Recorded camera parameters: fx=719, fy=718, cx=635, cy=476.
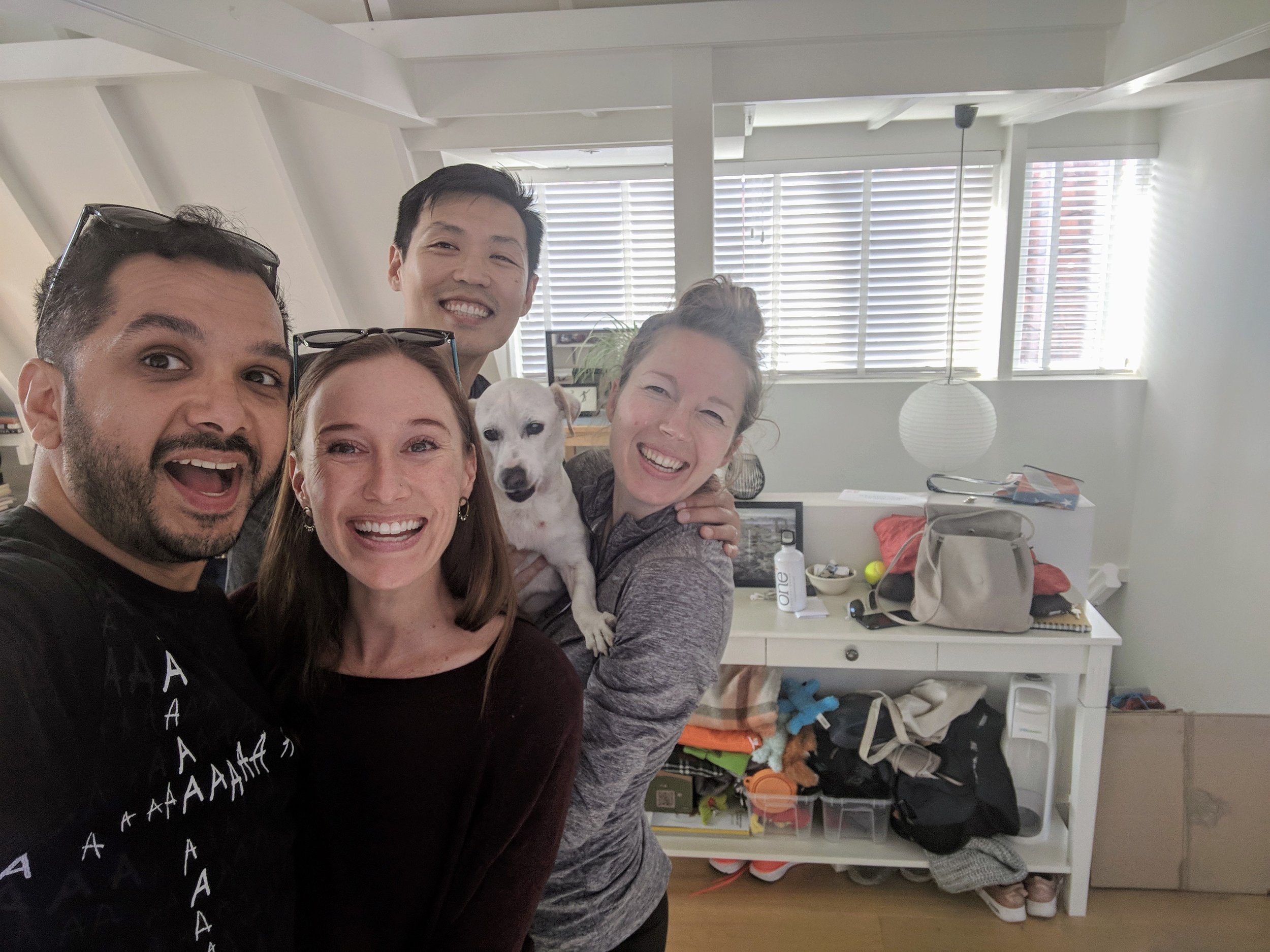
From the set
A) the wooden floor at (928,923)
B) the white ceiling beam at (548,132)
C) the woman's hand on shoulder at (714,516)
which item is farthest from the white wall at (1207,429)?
the woman's hand on shoulder at (714,516)

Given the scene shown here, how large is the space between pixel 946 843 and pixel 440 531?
2279mm

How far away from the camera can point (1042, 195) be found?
4133mm

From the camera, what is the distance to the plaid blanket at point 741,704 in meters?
2.46

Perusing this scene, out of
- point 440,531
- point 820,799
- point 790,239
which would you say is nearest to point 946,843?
point 820,799

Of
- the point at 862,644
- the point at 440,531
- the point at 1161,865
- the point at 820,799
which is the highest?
the point at 440,531

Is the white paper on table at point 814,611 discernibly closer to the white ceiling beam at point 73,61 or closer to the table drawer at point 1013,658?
the table drawer at point 1013,658

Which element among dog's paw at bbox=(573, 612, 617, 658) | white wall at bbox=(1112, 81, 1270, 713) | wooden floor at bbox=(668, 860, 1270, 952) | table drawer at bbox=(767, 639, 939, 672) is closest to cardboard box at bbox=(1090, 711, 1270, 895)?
wooden floor at bbox=(668, 860, 1270, 952)

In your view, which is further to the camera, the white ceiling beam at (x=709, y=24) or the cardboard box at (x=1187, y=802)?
the cardboard box at (x=1187, y=802)

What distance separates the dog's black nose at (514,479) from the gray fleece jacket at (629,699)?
0.17m

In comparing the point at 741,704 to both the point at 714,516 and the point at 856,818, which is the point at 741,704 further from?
the point at 714,516

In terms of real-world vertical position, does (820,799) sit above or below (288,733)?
below

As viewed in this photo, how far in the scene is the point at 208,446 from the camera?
0.66m

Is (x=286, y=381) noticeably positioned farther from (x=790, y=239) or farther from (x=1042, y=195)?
(x=1042, y=195)

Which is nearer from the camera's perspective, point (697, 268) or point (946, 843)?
point (697, 268)
